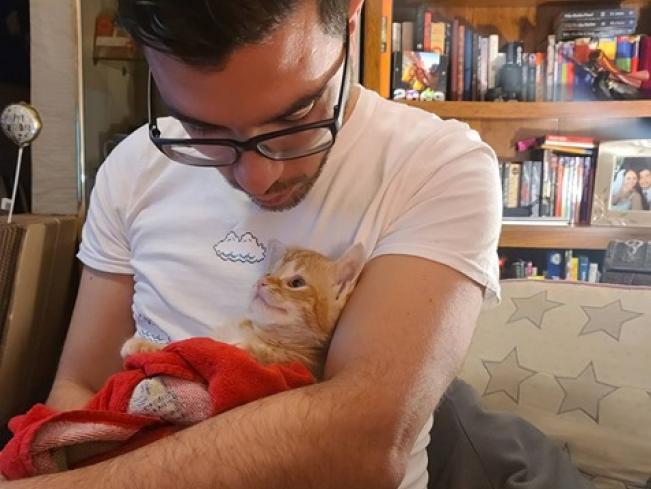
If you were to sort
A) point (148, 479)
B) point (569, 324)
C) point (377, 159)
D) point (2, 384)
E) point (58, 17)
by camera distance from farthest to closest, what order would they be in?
point (58, 17) < point (569, 324) < point (2, 384) < point (377, 159) < point (148, 479)

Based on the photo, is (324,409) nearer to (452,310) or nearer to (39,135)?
(452,310)

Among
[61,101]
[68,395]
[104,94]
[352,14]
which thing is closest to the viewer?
[352,14]

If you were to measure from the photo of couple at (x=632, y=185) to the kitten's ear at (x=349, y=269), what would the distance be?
5.22ft

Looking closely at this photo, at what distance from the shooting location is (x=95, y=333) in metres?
1.12

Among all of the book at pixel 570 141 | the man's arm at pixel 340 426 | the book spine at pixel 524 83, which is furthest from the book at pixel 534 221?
the man's arm at pixel 340 426

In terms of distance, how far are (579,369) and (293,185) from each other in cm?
73

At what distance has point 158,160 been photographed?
110cm

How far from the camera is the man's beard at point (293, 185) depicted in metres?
0.92

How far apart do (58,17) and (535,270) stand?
1.53 meters

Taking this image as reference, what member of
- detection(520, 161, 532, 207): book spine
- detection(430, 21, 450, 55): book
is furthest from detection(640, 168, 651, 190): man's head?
detection(430, 21, 450, 55): book

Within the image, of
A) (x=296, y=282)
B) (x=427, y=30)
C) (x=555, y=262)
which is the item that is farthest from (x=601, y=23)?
Answer: (x=296, y=282)

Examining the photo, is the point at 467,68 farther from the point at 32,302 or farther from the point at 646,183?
the point at 32,302

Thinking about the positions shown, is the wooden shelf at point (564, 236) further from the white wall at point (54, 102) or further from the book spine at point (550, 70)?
the white wall at point (54, 102)

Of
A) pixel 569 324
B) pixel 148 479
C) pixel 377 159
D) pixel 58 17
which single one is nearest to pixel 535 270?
pixel 569 324
